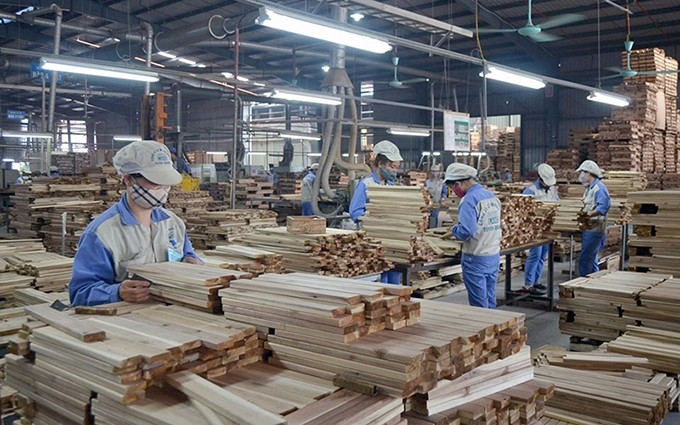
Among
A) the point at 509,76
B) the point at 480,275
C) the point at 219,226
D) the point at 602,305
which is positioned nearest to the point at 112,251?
the point at 480,275

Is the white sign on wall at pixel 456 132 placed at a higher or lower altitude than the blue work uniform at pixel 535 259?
higher

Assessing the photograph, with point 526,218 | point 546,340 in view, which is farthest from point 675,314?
point 526,218

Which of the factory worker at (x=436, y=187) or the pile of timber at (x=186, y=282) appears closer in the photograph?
the pile of timber at (x=186, y=282)

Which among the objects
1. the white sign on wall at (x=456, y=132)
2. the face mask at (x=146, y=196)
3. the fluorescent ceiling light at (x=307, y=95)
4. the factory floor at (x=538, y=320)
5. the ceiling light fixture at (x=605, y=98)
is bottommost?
the factory floor at (x=538, y=320)

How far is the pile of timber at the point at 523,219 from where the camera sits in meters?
8.61

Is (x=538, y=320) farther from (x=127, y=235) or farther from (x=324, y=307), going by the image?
(x=324, y=307)

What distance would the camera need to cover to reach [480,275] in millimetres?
7258

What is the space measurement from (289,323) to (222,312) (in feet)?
1.92

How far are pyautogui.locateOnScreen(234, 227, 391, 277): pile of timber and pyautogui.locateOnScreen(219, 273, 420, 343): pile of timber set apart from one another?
3.32m

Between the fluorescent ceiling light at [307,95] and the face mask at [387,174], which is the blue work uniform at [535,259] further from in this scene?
the fluorescent ceiling light at [307,95]

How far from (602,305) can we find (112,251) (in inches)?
208

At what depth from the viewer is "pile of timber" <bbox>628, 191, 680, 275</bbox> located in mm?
7793

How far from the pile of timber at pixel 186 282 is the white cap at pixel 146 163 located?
0.54m

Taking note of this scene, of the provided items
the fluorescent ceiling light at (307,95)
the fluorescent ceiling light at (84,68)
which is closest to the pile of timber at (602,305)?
the fluorescent ceiling light at (307,95)
